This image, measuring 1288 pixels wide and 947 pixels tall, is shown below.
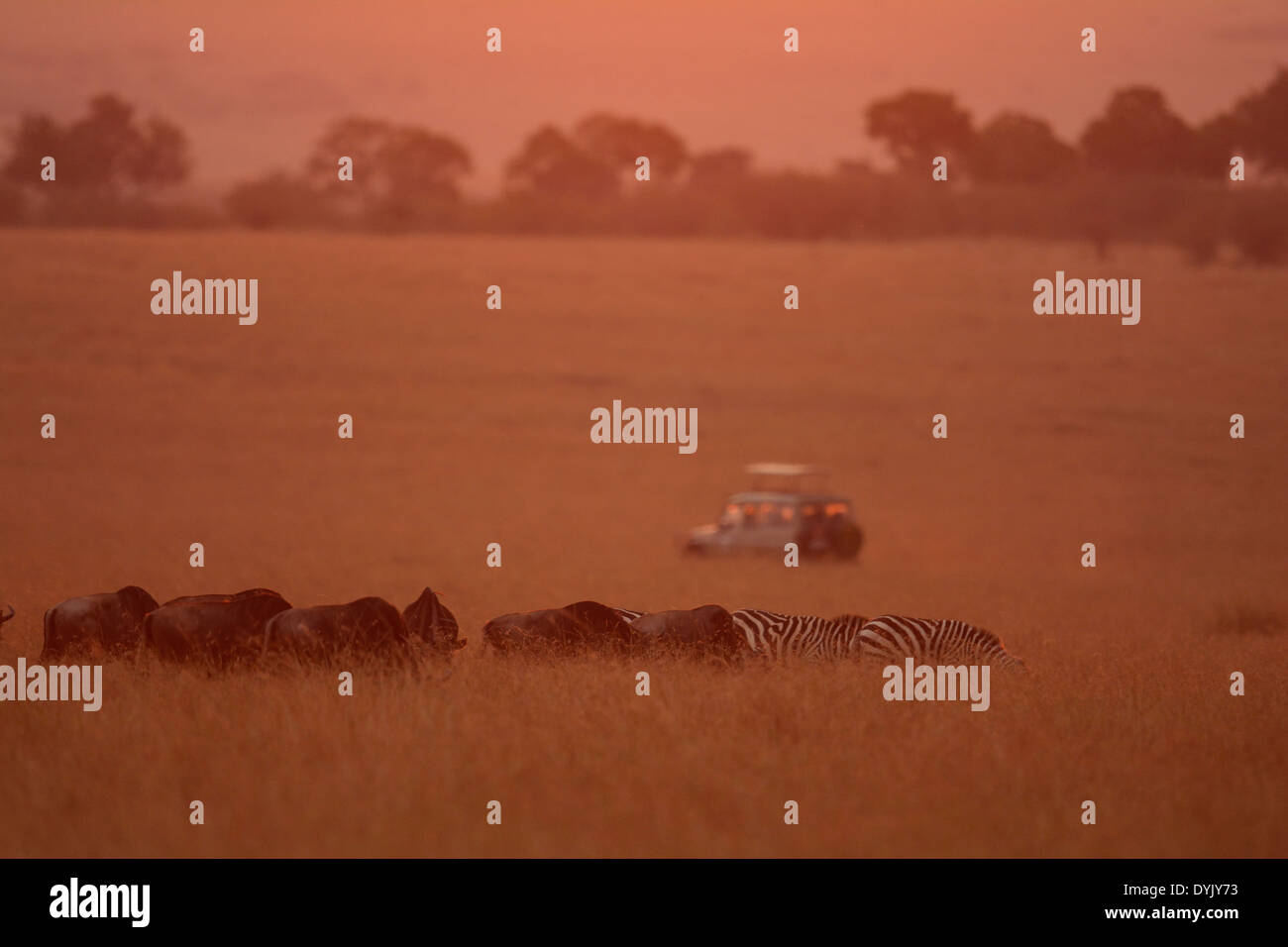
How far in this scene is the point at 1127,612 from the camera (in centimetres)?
2111

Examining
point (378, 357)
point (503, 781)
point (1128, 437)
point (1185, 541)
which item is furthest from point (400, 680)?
point (378, 357)

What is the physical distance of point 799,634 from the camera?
12070 mm

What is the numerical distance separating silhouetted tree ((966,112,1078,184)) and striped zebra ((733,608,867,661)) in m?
48.9

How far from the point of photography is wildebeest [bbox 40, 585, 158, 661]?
36.3ft

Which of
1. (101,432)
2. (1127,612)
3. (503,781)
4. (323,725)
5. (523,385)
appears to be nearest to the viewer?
(503,781)

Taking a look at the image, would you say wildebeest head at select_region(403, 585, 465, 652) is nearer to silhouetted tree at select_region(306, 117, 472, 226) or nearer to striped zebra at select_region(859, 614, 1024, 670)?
striped zebra at select_region(859, 614, 1024, 670)

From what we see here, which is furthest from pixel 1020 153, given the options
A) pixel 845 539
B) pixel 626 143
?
pixel 845 539

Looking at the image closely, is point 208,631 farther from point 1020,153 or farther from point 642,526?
point 1020,153

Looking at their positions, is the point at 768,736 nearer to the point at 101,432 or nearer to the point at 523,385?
the point at 101,432

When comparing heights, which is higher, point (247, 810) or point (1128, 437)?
point (1128, 437)

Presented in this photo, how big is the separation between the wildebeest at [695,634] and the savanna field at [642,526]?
0.54m

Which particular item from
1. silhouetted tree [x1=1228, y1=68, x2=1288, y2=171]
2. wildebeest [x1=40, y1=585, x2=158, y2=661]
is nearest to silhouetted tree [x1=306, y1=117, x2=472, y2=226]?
silhouetted tree [x1=1228, y1=68, x2=1288, y2=171]
